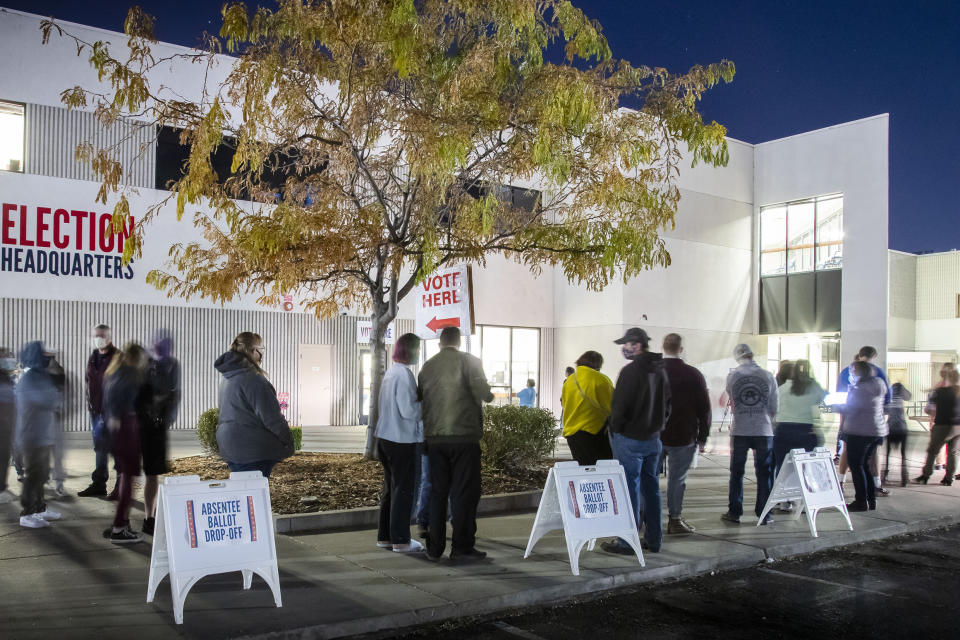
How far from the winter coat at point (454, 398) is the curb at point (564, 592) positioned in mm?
1406

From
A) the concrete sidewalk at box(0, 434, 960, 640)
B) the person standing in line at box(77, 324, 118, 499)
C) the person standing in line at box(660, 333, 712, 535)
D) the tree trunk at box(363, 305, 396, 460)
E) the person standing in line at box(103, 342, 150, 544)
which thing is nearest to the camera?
the concrete sidewalk at box(0, 434, 960, 640)

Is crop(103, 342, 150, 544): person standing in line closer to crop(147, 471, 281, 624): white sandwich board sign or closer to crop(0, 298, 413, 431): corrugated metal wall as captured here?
crop(147, 471, 281, 624): white sandwich board sign

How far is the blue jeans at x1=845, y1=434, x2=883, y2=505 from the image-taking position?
1012 centimetres

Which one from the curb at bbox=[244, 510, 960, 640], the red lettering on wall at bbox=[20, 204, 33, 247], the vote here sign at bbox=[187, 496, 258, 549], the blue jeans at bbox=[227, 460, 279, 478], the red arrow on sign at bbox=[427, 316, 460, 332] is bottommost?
the curb at bbox=[244, 510, 960, 640]

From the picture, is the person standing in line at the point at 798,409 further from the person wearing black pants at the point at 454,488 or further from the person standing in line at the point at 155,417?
the person standing in line at the point at 155,417

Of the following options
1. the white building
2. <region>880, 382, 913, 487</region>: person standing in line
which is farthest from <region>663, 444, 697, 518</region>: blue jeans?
the white building

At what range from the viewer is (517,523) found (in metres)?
8.83

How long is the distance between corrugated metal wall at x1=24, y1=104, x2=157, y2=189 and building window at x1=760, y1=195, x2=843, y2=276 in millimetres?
18814

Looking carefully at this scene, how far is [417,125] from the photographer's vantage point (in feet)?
30.0

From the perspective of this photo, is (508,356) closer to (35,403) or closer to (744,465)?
(744,465)

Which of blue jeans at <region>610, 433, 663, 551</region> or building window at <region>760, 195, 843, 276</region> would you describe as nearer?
blue jeans at <region>610, 433, 663, 551</region>

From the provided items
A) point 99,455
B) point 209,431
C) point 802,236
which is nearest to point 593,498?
point 99,455

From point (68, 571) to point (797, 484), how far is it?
278 inches

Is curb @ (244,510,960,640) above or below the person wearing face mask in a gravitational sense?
below
